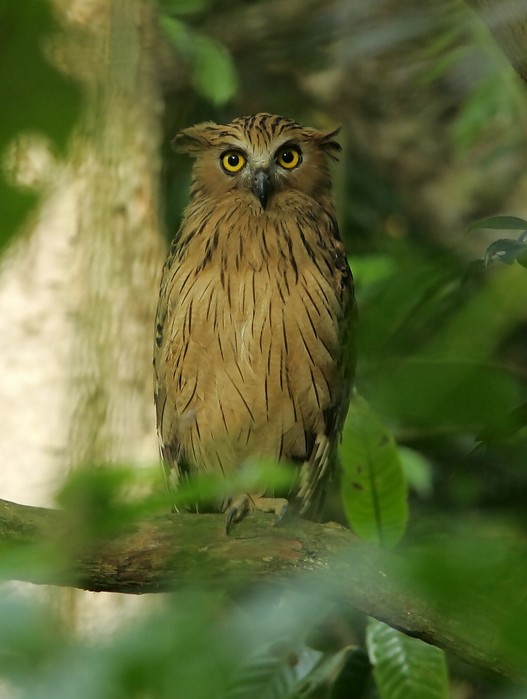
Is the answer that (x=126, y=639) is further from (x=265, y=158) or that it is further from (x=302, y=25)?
(x=302, y=25)

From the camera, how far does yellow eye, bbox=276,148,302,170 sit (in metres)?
2.43

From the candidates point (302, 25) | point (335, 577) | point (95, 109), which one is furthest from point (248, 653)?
point (302, 25)

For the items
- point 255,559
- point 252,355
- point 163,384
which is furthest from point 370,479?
point 163,384

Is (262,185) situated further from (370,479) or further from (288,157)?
(370,479)

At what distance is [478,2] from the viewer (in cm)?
91

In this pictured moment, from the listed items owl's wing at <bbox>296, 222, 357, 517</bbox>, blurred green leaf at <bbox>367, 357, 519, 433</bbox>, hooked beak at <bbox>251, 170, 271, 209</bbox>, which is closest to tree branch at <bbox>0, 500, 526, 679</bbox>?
blurred green leaf at <bbox>367, 357, 519, 433</bbox>

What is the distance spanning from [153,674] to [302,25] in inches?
114

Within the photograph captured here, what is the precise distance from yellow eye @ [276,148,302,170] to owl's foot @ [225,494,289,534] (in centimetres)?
81

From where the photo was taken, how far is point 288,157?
245 cm

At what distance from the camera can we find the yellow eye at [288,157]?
2.43 meters

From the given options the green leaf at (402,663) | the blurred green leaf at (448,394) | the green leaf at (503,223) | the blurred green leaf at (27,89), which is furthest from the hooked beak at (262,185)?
the blurred green leaf at (27,89)

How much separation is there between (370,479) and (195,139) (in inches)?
52.4

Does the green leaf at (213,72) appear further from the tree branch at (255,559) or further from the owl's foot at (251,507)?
the tree branch at (255,559)

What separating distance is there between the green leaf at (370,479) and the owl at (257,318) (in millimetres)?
724
